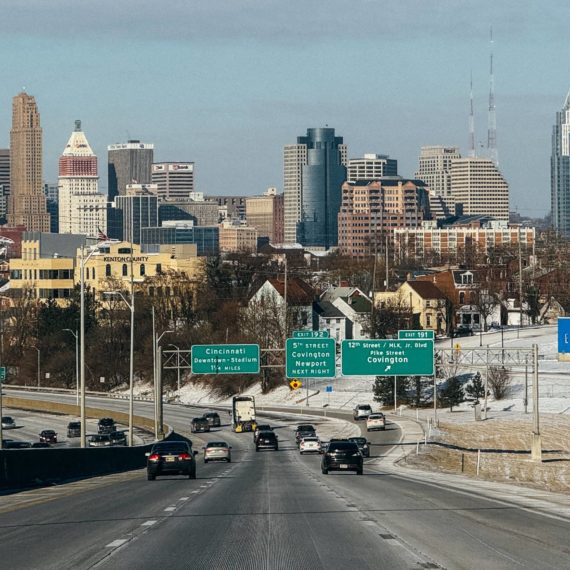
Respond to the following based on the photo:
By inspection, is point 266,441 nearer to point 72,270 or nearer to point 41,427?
point 41,427

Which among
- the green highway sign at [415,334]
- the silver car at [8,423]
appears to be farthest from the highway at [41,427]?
the green highway sign at [415,334]

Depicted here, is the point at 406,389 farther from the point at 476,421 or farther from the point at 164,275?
the point at 164,275

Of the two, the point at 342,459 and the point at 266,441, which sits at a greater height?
the point at 342,459

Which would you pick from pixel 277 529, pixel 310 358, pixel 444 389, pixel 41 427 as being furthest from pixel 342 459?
pixel 444 389

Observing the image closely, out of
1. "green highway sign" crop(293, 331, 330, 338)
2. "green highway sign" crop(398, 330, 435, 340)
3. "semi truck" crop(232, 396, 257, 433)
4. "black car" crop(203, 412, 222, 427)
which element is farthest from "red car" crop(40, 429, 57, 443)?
"green highway sign" crop(398, 330, 435, 340)

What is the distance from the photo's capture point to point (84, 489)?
35.8 metres

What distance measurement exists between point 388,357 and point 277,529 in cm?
5030

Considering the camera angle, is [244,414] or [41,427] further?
[41,427]

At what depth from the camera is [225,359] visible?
7694 cm

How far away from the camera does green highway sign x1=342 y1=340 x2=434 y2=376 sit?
233ft

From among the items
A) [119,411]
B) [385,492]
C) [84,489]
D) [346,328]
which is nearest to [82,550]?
[385,492]

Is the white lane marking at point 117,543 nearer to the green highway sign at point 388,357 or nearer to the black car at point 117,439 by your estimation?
the green highway sign at point 388,357

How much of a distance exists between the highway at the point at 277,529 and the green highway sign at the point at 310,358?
3775 cm

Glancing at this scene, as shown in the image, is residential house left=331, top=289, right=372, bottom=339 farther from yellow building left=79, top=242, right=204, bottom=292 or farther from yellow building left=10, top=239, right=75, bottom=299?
yellow building left=10, top=239, right=75, bottom=299
